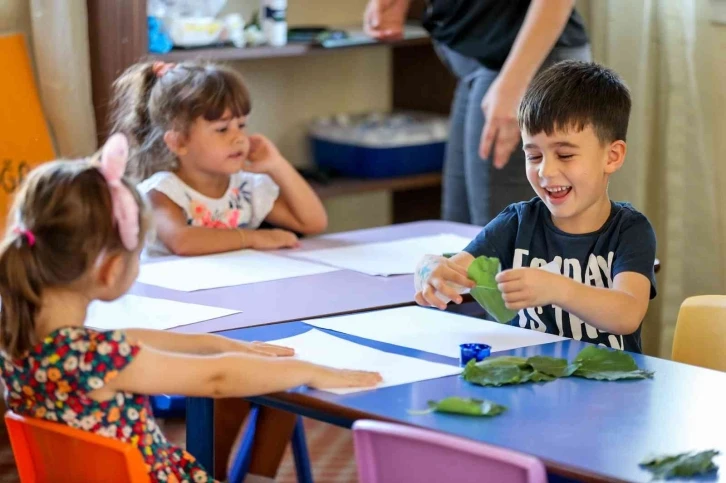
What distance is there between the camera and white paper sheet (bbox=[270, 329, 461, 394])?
1.54m

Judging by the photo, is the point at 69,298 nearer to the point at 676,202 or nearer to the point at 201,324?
the point at 201,324

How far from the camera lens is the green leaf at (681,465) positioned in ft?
3.96

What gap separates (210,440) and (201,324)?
183 mm

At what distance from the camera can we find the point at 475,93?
2.76m

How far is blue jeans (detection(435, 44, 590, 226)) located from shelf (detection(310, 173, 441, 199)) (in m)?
0.67

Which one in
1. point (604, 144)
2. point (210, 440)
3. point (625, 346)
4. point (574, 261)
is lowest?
point (210, 440)

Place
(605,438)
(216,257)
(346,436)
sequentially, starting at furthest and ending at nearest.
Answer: (346,436) → (216,257) → (605,438)

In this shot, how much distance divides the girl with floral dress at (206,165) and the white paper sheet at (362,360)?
74 cm

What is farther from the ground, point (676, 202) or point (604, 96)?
point (604, 96)

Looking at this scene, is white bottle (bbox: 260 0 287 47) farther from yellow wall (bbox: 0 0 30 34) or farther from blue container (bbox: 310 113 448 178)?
yellow wall (bbox: 0 0 30 34)

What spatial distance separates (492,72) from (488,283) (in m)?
1.09

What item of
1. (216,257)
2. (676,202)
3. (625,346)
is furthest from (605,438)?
(676,202)

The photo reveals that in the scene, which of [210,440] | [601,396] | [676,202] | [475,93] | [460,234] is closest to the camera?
[601,396]

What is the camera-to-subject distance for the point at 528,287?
169cm
